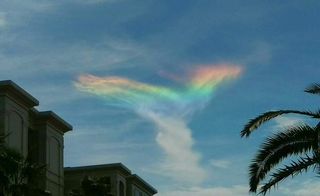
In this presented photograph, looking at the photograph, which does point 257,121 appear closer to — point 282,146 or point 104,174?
point 282,146

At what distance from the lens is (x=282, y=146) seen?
18359mm

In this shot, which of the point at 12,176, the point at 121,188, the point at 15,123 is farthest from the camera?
the point at 121,188

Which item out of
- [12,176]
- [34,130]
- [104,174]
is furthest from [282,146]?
[104,174]

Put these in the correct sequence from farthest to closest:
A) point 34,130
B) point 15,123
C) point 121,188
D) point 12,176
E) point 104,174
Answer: point 121,188
point 104,174
point 34,130
point 15,123
point 12,176

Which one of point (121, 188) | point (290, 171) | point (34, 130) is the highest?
point (34, 130)

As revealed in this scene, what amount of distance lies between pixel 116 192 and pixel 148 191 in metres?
15.4

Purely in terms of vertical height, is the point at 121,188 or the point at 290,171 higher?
the point at 121,188

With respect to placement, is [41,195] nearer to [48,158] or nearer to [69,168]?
[48,158]

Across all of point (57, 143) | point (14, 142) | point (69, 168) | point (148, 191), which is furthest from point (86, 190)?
point (148, 191)

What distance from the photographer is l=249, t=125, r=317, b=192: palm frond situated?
18297 mm

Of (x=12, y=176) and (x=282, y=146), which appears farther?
(x=12, y=176)

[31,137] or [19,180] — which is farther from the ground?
[31,137]

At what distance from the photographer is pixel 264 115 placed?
1889cm

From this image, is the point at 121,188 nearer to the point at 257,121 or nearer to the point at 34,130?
the point at 34,130
